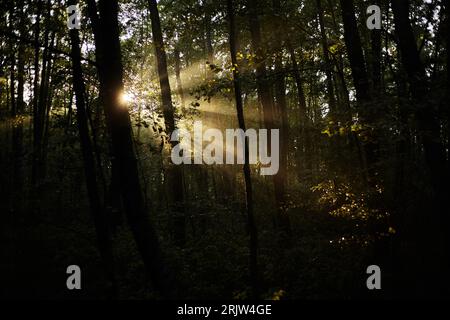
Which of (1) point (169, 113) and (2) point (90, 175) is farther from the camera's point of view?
(1) point (169, 113)

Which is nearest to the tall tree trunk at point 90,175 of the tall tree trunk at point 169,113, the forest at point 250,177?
the forest at point 250,177

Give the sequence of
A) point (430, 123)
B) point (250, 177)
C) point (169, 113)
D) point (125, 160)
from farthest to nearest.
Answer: point (169, 113)
point (250, 177)
point (125, 160)
point (430, 123)

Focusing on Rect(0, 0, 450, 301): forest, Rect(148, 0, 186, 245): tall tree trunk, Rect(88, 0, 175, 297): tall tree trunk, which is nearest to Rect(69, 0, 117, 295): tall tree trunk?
Rect(0, 0, 450, 301): forest

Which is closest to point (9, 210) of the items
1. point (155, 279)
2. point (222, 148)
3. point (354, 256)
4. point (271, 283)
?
point (155, 279)

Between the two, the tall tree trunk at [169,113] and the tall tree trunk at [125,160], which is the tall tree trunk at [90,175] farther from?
the tall tree trunk at [169,113]

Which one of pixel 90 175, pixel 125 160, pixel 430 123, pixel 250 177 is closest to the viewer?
pixel 430 123

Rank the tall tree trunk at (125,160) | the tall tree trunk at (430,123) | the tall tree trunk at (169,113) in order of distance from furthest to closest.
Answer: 1. the tall tree trunk at (169,113)
2. the tall tree trunk at (125,160)
3. the tall tree trunk at (430,123)

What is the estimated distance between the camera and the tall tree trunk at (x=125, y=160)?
7.22 meters

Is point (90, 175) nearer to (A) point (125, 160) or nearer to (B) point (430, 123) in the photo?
(A) point (125, 160)

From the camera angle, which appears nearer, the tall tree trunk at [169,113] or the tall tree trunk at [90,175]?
the tall tree trunk at [90,175]

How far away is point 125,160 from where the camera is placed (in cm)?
723

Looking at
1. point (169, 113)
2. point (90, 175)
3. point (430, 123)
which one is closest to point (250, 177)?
point (169, 113)
